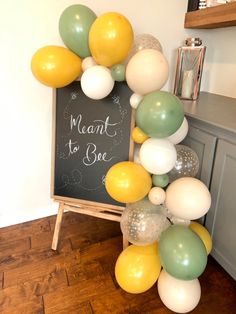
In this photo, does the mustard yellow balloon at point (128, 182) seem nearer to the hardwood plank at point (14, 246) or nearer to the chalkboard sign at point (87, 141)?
the chalkboard sign at point (87, 141)

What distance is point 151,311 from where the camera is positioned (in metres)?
1.23

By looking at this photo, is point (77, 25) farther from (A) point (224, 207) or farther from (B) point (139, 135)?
(A) point (224, 207)

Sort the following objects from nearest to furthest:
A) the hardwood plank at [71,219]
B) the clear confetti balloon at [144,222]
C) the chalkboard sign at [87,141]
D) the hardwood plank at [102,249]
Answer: the clear confetti balloon at [144,222] → the chalkboard sign at [87,141] → the hardwood plank at [102,249] → the hardwood plank at [71,219]

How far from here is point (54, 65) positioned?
4.01 ft

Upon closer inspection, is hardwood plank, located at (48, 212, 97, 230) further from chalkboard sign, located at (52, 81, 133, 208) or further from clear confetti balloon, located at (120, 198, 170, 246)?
clear confetti balloon, located at (120, 198, 170, 246)

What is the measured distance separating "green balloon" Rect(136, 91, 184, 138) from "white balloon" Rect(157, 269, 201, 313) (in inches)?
27.5

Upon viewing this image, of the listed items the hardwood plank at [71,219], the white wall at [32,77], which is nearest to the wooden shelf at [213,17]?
the white wall at [32,77]

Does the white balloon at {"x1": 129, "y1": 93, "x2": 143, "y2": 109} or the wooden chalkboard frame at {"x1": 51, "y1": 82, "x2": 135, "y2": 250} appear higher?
the white balloon at {"x1": 129, "y1": 93, "x2": 143, "y2": 109}

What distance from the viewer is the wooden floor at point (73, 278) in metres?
1.24

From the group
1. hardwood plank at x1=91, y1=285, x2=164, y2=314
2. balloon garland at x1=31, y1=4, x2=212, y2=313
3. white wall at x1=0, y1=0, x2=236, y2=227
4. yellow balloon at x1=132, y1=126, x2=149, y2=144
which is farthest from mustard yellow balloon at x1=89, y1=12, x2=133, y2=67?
hardwood plank at x1=91, y1=285, x2=164, y2=314

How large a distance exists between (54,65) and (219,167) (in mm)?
976

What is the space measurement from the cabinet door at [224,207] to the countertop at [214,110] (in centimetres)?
10

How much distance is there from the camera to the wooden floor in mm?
1240

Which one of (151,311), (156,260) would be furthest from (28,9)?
(151,311)
